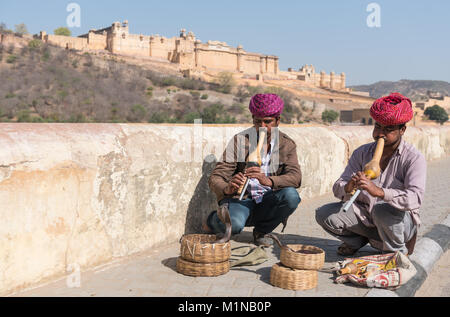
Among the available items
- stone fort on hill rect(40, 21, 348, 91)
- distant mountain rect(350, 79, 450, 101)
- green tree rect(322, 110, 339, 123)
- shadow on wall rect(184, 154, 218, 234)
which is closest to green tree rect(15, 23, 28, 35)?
stone fort on hill rect(40, 21, 348, 91)

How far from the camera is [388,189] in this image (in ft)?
9.70

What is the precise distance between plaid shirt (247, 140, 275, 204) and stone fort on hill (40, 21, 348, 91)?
59.4 meters

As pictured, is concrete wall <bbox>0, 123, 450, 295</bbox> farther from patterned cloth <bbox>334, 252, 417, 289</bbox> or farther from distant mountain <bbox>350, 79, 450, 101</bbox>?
distant mountain <bbox>350, 79, 450, 101</bbox>

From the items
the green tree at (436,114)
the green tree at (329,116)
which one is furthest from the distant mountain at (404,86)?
the green tree at (329,116)

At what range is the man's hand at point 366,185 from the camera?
285 cm

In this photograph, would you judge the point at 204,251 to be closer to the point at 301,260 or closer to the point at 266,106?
the point at 301,260

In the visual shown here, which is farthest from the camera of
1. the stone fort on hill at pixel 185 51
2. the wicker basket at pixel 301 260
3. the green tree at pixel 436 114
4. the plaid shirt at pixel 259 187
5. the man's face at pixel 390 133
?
the stone fort on hill at pixel 185 51

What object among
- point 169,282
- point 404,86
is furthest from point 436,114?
point 404,86

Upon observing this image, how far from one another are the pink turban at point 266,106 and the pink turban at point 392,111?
2.39 ft

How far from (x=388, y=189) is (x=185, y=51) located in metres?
Answer: 70.5

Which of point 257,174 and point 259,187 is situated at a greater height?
point 257,174

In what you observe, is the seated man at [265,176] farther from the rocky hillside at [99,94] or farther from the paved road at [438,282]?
the rocky hillside at [99,94]

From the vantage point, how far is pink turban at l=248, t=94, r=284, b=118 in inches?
139
